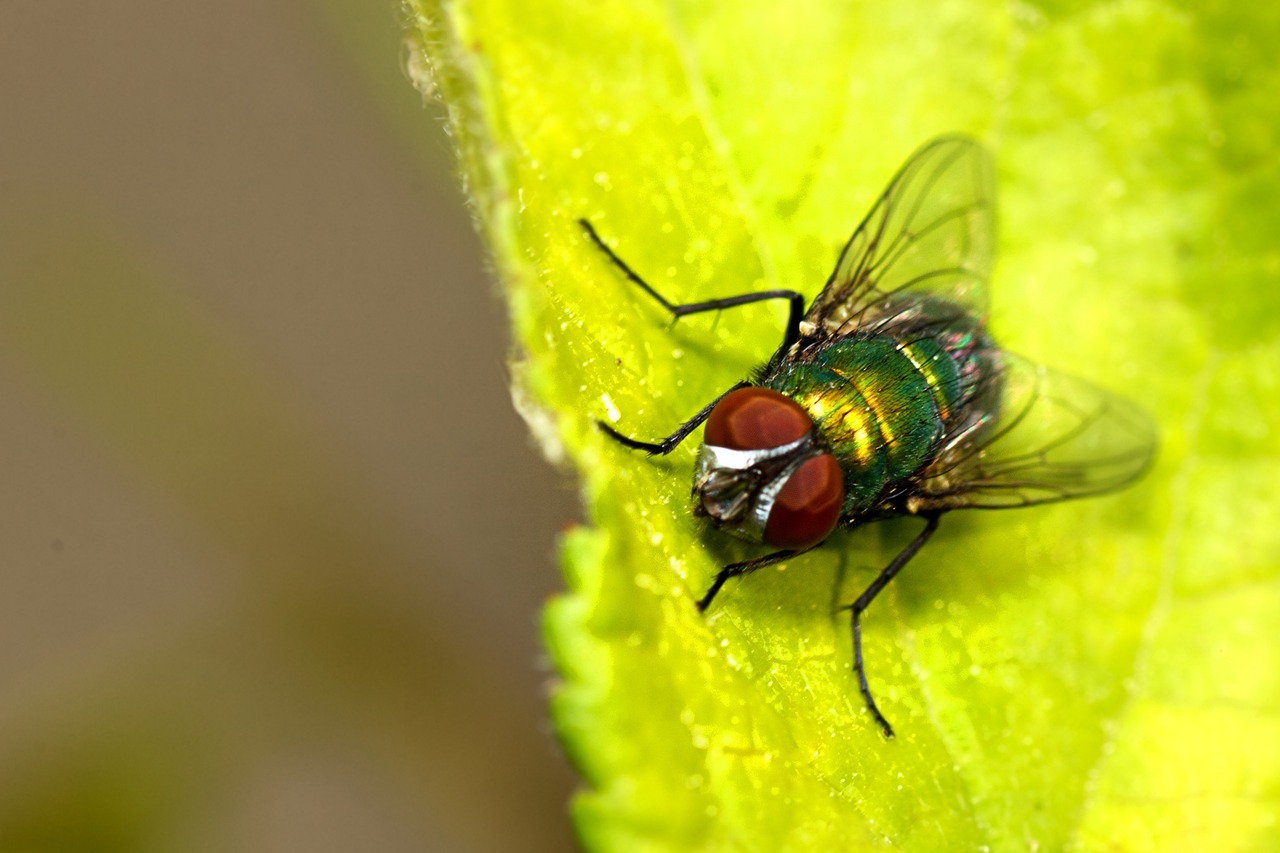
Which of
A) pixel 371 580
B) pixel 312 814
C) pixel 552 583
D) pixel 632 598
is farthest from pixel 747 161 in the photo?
pixel 312 814

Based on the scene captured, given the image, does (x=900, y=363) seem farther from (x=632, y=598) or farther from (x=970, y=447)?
(x=632, y=598)

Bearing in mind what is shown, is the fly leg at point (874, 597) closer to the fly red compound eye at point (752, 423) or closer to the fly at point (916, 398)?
the fly at point (916, 398)

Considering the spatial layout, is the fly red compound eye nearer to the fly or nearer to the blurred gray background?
the fly

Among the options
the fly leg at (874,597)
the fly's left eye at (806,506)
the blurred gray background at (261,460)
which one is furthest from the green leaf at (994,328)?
the blurred gray background at (261,460)

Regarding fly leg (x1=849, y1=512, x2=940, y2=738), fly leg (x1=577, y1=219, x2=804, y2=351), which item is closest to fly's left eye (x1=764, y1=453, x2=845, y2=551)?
fly leg (x1=849, y1=512, x2=940, y2=738)

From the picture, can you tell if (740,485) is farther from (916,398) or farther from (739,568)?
(916,398)

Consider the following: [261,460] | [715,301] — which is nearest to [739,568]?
[715,301]
